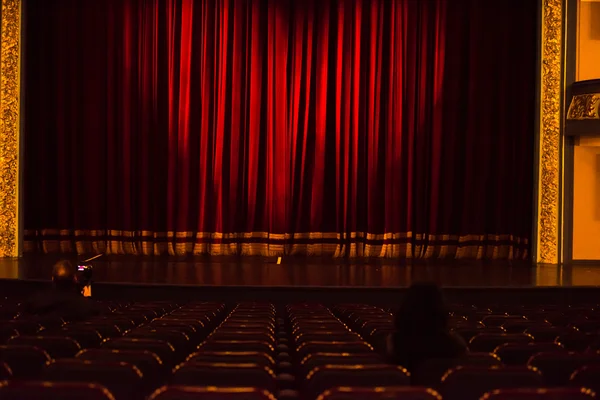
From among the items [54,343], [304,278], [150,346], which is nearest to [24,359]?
[54,343]

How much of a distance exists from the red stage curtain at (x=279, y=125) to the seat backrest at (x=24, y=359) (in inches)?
443

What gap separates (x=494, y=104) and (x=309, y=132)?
11.3 ft

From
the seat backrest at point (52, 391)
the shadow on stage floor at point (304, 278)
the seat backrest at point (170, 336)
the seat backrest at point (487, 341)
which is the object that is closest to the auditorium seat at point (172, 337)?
the seat backrest at point (170, 336)

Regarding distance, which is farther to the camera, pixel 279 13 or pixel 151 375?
pixel 279 13

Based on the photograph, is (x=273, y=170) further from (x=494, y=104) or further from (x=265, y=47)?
(x=494, y=104)

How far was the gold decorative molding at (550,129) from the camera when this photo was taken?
13250 millimetres

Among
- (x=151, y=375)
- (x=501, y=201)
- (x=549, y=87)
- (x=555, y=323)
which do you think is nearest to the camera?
(x=151, y=375)

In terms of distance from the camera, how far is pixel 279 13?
14781 mm

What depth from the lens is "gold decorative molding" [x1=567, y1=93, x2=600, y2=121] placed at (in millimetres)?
12635

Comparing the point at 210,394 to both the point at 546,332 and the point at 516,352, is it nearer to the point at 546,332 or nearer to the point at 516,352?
the point at 516,352

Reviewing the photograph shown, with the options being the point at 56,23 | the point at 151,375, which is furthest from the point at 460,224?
the point at 151,375

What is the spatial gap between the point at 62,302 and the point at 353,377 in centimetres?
319

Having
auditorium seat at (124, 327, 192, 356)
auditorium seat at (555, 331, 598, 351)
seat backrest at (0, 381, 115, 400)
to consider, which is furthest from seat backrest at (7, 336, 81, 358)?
auditorium seat at (555, 331, 598, 351)

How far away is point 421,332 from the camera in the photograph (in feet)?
11.5
